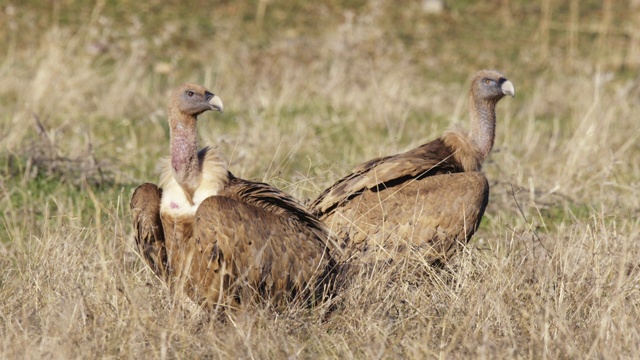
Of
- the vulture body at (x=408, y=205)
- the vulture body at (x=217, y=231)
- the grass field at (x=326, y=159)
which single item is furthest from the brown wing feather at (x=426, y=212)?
the vulture body at (x=217, y=231)

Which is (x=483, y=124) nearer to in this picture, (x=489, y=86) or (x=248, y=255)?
(x=489, y=86)

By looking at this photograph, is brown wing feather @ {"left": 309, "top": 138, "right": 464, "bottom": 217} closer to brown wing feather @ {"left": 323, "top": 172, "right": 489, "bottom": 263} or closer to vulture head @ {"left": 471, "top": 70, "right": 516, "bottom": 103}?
brown wing feather @ {"left": 323, "top": 172, "right": 489, "bottom": 263}

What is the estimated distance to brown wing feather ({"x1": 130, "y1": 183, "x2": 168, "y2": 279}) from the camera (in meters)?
4.98

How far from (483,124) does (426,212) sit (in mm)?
1135

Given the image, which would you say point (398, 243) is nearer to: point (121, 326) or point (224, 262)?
point (224, 262)

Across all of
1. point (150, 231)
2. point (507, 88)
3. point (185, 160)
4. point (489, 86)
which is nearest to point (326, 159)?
point (489, 86)

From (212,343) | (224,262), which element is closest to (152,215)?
(224,262)

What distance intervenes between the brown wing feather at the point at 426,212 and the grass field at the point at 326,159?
23 cm

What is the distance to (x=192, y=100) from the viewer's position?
514cm

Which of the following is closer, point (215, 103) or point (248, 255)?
point (248, 255)

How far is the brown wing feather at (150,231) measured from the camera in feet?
16.3

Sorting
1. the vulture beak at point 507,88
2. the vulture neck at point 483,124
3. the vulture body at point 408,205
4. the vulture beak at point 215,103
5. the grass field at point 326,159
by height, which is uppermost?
the vulture beak at point 215,103

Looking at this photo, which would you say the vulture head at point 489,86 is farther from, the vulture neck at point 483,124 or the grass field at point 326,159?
the grass field at point 326,159

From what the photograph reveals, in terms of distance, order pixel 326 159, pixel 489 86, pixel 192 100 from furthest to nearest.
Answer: pixel 326 159
pixel 489 86
pixel 192 100
